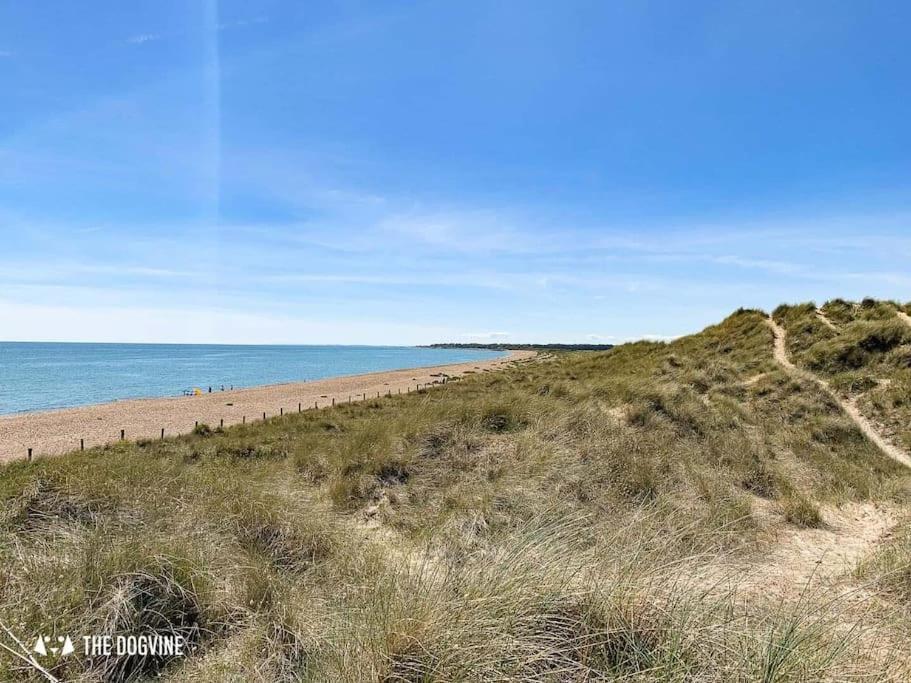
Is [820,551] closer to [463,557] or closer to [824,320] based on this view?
[463,557]

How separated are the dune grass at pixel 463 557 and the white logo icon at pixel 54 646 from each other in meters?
0.07

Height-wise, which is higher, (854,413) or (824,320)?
(824,320)

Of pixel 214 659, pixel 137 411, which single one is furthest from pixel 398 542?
pixel 137 411

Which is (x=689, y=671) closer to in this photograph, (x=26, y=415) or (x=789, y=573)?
(x=789, y=573)

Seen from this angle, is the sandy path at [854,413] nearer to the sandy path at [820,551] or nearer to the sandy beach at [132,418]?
the sandy path at [820,551]

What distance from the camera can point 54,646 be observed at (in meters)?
2.84

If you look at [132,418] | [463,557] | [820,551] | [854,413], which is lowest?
[132,418]

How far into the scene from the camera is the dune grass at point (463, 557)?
2674 millimetres

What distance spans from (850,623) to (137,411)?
41272 mm

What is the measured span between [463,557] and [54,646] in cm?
331

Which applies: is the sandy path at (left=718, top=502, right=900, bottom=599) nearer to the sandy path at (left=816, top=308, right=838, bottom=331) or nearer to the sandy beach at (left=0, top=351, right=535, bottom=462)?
the sandy path at (left=816, top=308, right=838, bottom=331)

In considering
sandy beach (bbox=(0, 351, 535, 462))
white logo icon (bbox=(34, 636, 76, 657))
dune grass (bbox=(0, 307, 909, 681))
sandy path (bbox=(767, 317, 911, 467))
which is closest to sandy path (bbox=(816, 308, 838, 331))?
sandy path (bbox=(767, 317, 911, 467))

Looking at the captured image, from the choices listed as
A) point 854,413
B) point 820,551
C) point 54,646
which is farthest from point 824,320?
point 54,646

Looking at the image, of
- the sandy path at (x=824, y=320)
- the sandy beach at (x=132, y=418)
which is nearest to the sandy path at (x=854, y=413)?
the sandy path at (x=824, y=320)
